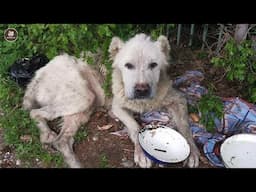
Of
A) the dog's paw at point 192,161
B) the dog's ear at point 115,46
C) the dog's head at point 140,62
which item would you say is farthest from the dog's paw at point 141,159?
the dog's ear at point 115,46

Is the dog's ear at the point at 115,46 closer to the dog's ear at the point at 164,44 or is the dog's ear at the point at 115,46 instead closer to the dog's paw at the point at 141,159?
the dog's ear at the point at 164,44

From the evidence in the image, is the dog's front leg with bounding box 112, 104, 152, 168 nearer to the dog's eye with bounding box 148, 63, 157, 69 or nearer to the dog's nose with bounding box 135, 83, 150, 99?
the dog's nose with bounding box 135, 83, 150, 99

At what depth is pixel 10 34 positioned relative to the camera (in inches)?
117

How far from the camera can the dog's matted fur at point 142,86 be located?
2.88 meters

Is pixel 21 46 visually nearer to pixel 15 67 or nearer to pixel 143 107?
pixel 15 67

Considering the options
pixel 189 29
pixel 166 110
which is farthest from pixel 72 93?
pixel 189 29

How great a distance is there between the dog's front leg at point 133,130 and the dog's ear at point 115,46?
368 mm

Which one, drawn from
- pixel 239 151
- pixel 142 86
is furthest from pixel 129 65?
pixel 239 151

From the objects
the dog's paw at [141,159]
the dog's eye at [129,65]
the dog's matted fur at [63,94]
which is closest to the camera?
the dog's paw at [141,159]

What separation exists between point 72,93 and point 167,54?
0.66 m

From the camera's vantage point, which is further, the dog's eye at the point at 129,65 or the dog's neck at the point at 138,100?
the dog's neck at the point at 138,100

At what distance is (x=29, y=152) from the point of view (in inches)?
112

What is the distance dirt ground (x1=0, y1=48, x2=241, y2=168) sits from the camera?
282cm

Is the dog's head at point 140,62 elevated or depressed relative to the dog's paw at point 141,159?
elevated
